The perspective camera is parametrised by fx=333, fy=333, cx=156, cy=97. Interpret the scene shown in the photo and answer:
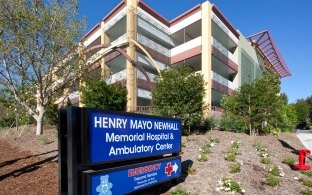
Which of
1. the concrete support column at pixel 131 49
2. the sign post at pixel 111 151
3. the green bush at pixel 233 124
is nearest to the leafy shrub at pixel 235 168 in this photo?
the sign post at pixel 111 151

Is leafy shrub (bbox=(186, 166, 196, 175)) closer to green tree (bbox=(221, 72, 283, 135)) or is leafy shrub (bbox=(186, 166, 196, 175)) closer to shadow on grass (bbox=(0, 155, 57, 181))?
shadow on grass (bbox=(0, 155, 57, 181))

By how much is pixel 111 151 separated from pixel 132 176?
88 centimetres

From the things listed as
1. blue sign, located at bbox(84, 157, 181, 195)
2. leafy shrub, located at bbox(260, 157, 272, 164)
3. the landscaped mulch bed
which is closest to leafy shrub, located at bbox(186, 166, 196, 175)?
the landscaped mulch bed

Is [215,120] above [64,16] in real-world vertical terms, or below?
below

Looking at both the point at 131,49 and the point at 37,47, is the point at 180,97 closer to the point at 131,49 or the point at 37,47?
the point at 37,47

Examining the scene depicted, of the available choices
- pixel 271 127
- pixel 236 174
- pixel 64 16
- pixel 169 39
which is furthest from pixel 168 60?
pixel 236 174

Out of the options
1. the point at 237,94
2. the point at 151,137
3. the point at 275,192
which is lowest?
the point at 275,192

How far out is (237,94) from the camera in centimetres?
2161

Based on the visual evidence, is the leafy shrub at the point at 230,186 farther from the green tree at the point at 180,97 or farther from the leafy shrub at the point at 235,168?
the green tree at the point at 180,97

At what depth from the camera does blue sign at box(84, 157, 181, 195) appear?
5.78 m

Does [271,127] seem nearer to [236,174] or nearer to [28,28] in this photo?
[236,174]

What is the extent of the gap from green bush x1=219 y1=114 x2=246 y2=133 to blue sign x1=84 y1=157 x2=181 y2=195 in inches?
497

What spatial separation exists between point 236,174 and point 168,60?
28486mm

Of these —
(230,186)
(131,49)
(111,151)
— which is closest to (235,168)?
(230,186)
